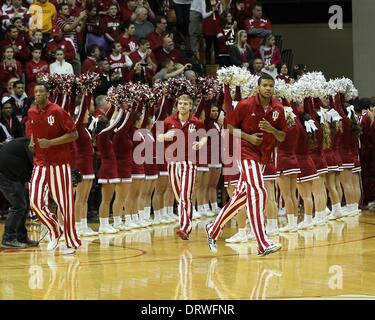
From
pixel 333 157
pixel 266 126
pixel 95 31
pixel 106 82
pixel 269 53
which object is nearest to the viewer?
pixel 266 126

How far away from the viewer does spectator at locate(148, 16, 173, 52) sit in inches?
797

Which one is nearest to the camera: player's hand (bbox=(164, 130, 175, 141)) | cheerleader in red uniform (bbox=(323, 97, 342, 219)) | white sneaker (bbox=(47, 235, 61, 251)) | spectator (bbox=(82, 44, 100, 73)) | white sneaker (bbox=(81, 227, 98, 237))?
white sneaker (bbox=(47, 235, 61, 251))

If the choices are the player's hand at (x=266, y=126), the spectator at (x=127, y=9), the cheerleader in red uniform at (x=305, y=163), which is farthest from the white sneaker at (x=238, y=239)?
the spectator at (x=127, y=9)

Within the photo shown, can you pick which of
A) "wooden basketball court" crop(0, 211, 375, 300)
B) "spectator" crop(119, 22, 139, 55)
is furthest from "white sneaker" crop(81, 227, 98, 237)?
"spectator" crop(119, 22, 139, 55)

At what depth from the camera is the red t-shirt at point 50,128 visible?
11148 millimetres

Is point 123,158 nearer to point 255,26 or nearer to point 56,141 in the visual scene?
point 56,141

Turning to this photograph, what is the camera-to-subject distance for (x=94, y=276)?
959 cm

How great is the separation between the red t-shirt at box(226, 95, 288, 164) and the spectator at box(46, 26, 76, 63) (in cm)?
839

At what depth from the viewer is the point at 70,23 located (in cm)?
1925

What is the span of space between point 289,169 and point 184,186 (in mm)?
1849

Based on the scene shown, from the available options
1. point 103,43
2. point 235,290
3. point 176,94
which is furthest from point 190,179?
point 103,43

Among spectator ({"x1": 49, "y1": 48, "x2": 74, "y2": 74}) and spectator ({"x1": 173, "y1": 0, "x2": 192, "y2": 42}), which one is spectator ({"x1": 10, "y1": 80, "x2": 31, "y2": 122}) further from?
spectator ({"x1": 173, "y1": 0, "x2": 192, "y2": 42})

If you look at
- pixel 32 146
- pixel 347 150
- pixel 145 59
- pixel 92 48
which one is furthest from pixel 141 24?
pixel 32 146

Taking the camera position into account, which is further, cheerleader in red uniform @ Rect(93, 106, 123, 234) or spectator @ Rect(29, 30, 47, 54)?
spectator @ Rect(29, 30, 47, 54)
